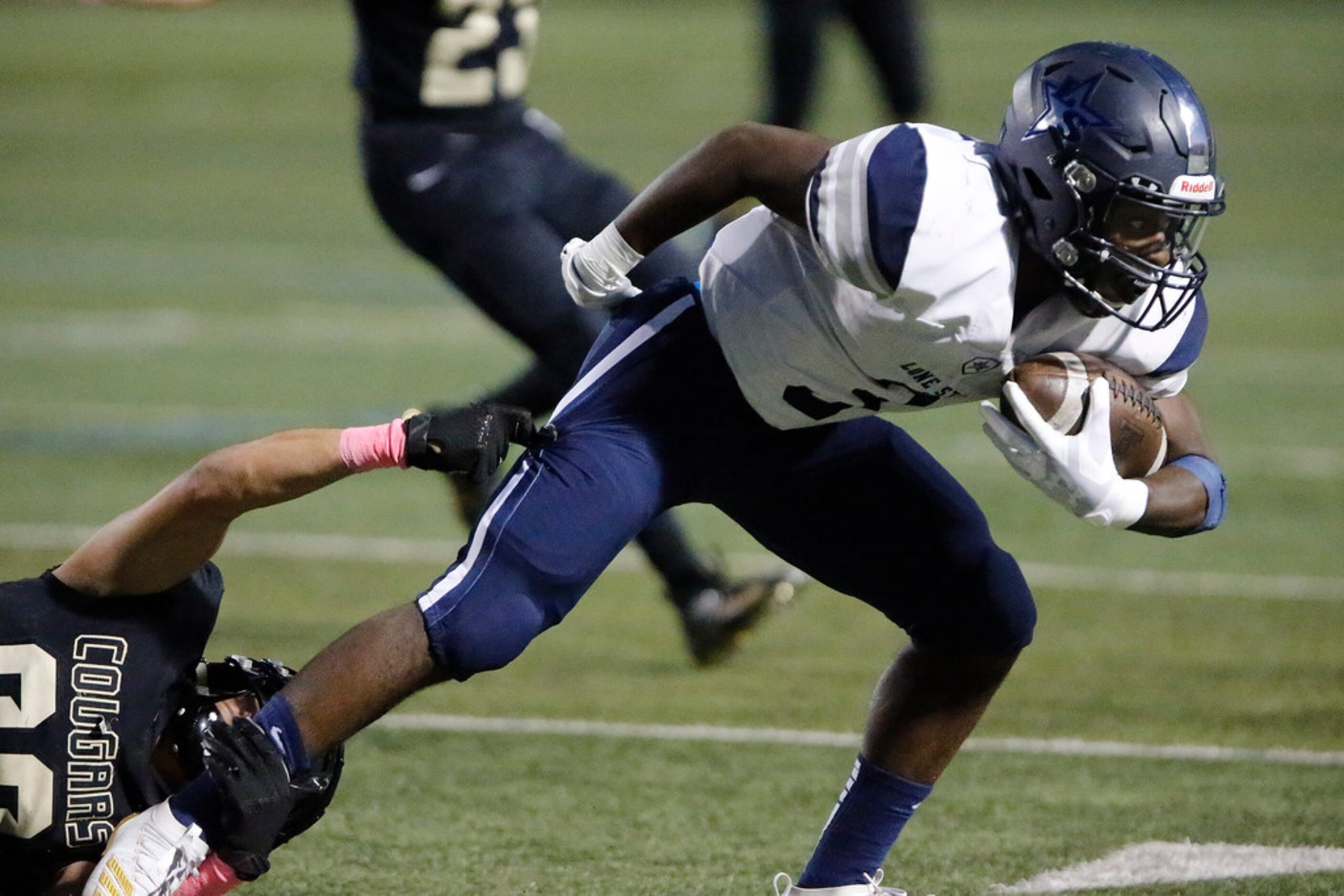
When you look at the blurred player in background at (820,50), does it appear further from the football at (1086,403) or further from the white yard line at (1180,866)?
the football at (1086,403)

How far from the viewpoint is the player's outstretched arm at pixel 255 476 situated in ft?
10.2

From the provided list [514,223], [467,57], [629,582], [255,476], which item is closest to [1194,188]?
[255,476]

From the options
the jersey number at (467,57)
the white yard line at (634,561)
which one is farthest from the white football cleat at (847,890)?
the white yard line at (634,561)

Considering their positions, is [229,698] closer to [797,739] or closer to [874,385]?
[874,385]

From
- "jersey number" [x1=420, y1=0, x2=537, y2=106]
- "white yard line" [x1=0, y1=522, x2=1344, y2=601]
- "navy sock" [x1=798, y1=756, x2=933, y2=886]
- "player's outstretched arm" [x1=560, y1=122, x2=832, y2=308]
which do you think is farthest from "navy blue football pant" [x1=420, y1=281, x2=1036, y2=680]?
"white yard line" [x1=0, y1=522, x2=1344, y2=601]

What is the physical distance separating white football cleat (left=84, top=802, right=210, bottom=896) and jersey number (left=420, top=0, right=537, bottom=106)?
2637 mm

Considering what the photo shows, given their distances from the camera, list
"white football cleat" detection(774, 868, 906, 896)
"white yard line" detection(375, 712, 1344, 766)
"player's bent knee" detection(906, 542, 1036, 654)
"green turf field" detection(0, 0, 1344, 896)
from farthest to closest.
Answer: "white yard line" detection(375, 712, 1344, 766) → "green turf field" detection(0, 0, 1344, 896) → "white football cleat" detection(774, 868, 906, 896) → "player's bent knee" detection(906, 542, 1036, 654)

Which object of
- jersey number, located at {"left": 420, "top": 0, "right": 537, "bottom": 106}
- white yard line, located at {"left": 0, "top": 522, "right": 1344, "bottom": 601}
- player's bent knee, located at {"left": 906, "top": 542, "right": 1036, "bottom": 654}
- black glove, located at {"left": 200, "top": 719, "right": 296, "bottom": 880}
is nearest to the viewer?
black glove, located at {"left": 200, "top": 719, "right": 296, "bottom": 880}

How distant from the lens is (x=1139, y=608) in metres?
5.77

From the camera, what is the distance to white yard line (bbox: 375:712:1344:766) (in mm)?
4402

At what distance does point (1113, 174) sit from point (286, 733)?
1432 millimetres

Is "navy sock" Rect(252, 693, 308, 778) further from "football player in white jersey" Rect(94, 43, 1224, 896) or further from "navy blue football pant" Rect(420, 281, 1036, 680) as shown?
"navy blue football pant" Rect(420, 281, 1036, 680)

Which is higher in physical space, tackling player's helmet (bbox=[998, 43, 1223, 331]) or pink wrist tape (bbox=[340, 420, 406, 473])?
tackling player's helmet (bbox=[998, 43, 1223, 331])

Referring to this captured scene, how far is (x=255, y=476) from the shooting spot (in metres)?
3.16
